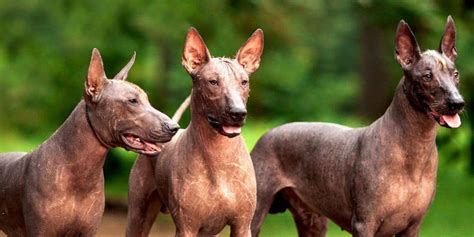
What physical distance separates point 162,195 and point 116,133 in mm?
1105

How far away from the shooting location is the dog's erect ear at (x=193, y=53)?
30.8 ft

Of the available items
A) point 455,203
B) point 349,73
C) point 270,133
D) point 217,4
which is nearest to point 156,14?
point 217,4

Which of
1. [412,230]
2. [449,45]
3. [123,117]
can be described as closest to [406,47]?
[449,45]

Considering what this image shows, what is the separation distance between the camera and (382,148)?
10.1 m

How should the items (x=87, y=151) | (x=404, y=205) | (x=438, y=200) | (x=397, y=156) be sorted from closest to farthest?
(x=87, y=151), (x=404, y=205), (x=397, y=156), (x=438, y=200)

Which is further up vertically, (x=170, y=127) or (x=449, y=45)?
(x=449, y=45)

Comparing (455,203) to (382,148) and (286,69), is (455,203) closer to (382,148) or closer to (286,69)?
(286,69)

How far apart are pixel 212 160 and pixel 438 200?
410 inches

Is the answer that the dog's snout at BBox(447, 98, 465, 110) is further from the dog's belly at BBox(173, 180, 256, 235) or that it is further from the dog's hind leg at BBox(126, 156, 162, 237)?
the dog's hind leg at BBox(126, 156, 162, 237)

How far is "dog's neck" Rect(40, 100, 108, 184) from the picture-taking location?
9.09 meters

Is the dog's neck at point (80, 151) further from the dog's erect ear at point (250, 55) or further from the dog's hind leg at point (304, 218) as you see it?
the dog's hind leg at point (304, 218)

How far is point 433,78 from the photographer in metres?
9.67

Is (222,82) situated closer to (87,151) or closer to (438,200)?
(87,151)

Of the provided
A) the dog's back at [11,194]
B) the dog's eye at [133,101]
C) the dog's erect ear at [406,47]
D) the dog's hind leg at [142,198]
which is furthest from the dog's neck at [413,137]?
the dog's back at [11,194]
